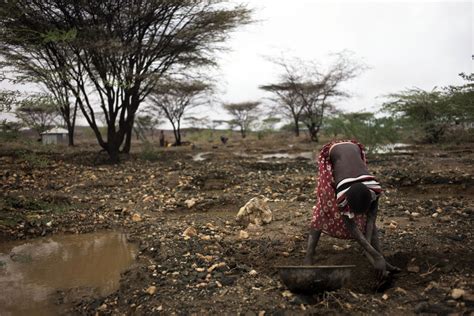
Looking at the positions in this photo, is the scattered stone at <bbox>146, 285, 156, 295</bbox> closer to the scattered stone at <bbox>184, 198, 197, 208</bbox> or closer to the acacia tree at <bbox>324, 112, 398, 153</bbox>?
the scattered stone at <bbox>184, 198, 197, 208</bbox>

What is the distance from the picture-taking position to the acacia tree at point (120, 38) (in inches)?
349

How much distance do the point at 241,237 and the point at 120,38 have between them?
8228 mm

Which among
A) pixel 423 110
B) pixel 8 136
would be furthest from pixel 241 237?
pixel 423 110

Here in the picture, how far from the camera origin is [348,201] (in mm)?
2686

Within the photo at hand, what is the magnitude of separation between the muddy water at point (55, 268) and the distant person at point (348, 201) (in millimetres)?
1946

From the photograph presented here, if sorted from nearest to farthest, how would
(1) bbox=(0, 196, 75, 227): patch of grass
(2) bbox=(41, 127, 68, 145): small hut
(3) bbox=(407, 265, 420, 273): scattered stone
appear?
(3) bbox=(407, 265, 420, 273): scattered stone → (1) bbox=(0, 196, 75, 227): patch of grass → (2) bbox=(41, 127, 68, 145): small hut

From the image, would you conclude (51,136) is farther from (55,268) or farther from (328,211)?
(328,211)

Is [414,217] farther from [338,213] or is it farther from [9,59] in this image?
[9,59]

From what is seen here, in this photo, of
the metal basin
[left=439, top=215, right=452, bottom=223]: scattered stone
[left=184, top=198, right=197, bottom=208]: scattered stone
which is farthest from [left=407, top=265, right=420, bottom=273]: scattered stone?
[left=184, top=198, right=197, bottom=208]: scattered stone

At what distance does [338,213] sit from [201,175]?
5251mm

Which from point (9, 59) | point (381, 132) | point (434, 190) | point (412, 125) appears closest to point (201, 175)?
point (434, 190)

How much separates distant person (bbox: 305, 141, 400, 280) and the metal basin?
33cm

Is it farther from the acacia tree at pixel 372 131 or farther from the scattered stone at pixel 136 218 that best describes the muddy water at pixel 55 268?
the acacia tree at pixel 372 131

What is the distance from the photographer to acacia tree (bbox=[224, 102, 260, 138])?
1345 inches
